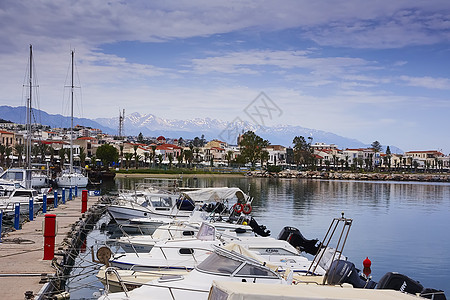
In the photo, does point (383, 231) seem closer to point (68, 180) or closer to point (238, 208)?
point (238, 208)

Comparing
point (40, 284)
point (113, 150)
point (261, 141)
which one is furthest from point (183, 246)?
point (261, 141)

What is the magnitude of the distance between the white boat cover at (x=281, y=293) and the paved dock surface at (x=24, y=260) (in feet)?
23.9

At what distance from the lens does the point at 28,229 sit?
26906mm

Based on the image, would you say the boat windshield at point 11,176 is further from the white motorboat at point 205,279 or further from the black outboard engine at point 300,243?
the white motorboat at point 205,279

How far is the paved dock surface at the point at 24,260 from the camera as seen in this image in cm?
1509

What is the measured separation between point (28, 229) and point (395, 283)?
19406 mm

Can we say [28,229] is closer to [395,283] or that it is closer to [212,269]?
[212,269]

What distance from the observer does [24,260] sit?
61.7ft

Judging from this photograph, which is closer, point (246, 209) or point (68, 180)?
point (246, 209)

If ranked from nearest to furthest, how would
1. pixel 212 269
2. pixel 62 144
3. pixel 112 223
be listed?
pixel 212 269
pixel 112 223
pixel 62 144

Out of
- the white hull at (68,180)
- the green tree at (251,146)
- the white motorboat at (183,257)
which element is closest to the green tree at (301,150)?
the green tree at (251,146)

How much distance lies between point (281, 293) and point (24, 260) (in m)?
12.5

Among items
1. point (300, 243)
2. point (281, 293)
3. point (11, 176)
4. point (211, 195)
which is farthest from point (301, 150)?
point (281, 293)

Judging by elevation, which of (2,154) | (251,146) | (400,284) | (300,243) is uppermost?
(251,146)
